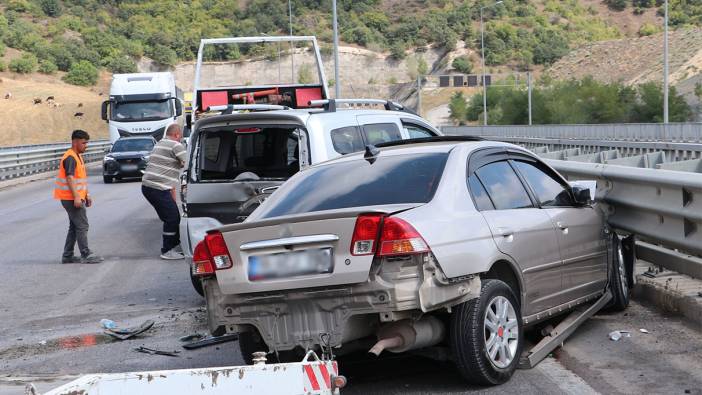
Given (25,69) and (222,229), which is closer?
(222,229)

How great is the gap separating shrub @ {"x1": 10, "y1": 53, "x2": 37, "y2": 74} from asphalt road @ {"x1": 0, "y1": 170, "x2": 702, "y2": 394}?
9404 cm

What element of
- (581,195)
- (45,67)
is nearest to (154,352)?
(581,195)

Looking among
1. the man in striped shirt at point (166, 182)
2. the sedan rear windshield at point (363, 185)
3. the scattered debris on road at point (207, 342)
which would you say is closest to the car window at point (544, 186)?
the sedan rear windshield at point (363, 185)

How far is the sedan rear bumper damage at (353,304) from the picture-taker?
237 inches

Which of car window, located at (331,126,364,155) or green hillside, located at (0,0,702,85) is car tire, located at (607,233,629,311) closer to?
car window, located at (331,126,364,155)

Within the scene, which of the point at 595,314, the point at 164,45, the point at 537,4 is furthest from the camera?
the point at 537,4

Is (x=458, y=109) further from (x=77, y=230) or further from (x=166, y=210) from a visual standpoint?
(x=77, y=230)

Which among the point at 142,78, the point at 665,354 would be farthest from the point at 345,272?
the point at 142,78

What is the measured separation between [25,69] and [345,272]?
344 feet

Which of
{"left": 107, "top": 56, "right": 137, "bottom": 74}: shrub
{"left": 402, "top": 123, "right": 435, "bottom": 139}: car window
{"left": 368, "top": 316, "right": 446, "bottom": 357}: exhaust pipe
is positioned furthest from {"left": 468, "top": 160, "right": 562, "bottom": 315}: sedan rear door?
{"left": 107, "top": 56, "right": 137, "bottom": 74}: shrub

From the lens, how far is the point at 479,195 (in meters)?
6.92

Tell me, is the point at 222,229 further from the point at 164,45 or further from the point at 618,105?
the point at 164,45

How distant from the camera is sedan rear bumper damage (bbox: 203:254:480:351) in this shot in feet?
19.8

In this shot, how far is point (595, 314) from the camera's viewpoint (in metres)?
8.77
